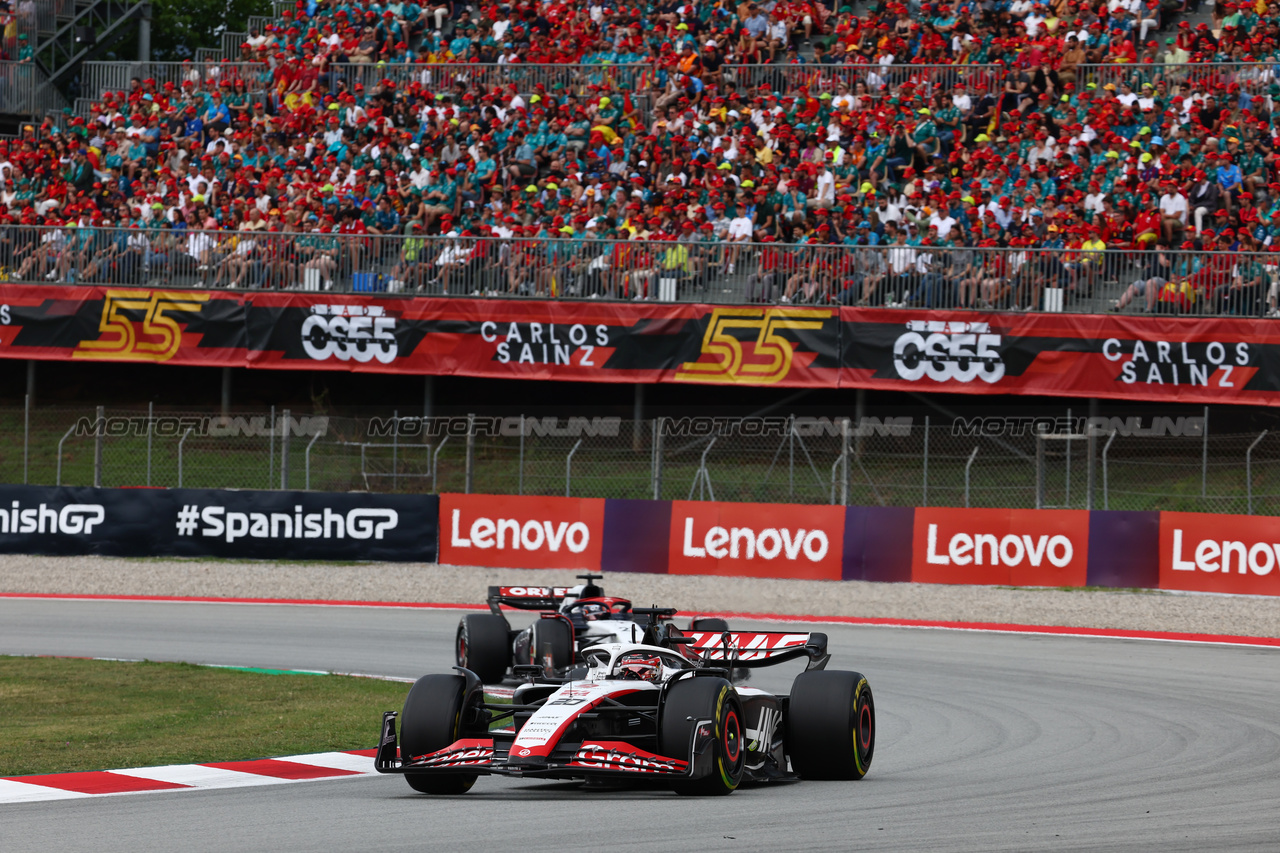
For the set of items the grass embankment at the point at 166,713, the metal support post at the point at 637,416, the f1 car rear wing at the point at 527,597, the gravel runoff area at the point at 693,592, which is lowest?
the grass embankment at the point at 166,713

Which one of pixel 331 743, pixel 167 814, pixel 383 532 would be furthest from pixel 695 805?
pixel 383 532

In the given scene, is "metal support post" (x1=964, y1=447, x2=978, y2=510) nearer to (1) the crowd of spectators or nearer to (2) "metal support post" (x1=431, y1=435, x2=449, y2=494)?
(1) the crowd of spectators

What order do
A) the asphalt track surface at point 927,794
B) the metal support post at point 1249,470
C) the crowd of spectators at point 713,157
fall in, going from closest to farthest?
the asphalt track surface at point 927,794, the metal support post at point 1249,470, the crowd of spectators at point 713,157

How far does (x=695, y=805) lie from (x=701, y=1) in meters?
23.8

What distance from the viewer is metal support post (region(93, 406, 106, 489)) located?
22.8 meters

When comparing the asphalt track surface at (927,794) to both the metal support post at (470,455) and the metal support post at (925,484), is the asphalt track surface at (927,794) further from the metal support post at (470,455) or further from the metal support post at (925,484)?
the metal support post at (470,455)

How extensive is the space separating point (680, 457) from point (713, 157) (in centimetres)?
685

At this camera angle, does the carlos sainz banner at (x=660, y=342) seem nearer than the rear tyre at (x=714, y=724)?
No

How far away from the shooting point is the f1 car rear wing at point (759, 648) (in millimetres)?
10820

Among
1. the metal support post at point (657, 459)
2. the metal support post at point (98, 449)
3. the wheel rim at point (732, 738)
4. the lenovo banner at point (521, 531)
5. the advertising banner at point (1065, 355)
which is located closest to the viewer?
the wheel rim at point (732, 738)

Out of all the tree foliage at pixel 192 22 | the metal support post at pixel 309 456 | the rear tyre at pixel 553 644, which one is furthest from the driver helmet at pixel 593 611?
the tree foliage at pixel 192 22

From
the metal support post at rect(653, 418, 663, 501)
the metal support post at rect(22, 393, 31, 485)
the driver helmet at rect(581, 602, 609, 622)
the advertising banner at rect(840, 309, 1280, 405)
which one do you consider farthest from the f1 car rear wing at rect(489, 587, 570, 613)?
the metal support post at rect(22, 393, 31, 485)

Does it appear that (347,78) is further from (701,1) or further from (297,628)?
(297,628)

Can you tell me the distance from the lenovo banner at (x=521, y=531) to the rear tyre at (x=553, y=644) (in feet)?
31.6
